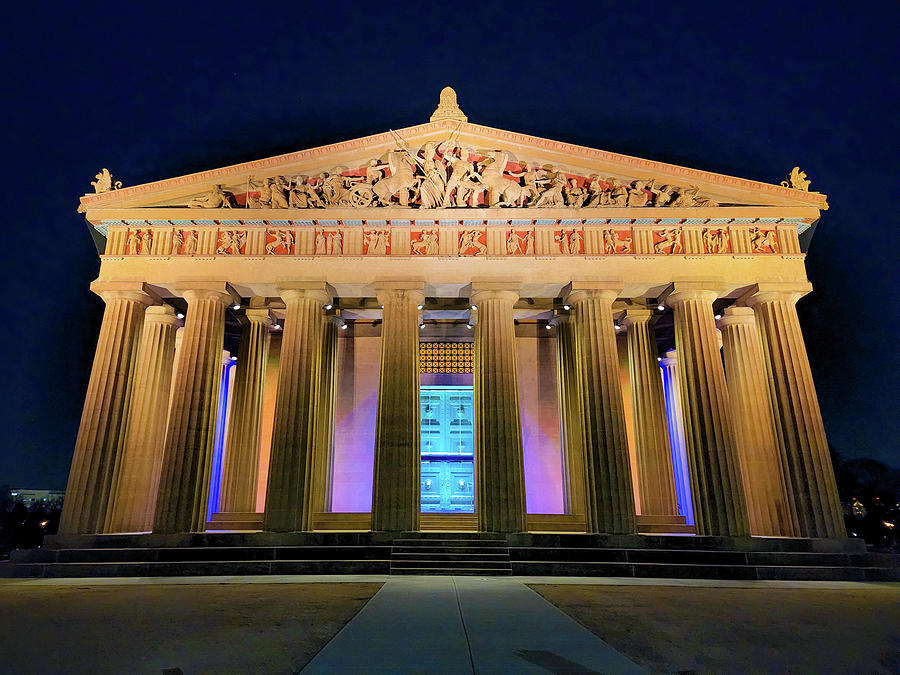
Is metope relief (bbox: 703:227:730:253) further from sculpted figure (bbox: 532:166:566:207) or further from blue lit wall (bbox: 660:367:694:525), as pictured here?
blue lit wall (bbox: 660:367:694:525)

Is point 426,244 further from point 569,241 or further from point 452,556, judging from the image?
point 452,556

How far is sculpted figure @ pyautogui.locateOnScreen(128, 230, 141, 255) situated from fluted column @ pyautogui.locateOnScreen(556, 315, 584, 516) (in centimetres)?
1655

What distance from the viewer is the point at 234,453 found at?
22.7 metres

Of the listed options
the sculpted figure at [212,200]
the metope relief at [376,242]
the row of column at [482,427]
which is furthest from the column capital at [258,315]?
the metope relief at [376,242]

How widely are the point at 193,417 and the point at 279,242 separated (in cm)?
685

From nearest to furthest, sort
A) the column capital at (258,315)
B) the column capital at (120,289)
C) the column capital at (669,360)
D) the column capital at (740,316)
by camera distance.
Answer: the column capital at (120,289) < the column capital at (740,316) < the column capital at (258,315) < the column capital at (669,360)

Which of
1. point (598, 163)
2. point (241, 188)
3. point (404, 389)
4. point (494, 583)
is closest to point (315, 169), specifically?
point (241, 188)

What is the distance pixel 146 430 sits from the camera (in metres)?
20.9

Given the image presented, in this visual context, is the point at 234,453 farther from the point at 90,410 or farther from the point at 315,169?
the point at 315,169

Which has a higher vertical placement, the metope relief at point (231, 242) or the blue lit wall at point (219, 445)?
the metope relief at point (231, 242)

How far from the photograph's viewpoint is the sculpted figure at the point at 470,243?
2091cm

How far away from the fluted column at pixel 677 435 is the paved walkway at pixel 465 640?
16.6m

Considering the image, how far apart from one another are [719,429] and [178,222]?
2023 cm

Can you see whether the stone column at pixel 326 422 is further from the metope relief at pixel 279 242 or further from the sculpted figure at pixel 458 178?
the sculpted figure at pixel 458 178
